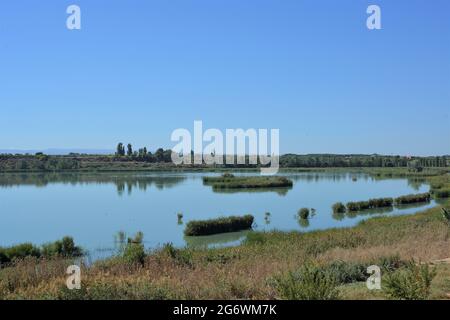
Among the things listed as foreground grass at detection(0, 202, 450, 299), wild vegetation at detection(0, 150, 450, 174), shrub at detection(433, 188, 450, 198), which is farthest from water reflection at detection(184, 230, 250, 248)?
wild vegetation at detection(0, 150, 450, 174)

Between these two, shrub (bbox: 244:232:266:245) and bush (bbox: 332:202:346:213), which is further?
bush (bbox: 332:202:346:213)

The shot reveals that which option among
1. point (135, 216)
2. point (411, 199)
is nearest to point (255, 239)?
point (135, 216)

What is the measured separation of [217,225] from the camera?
30484mm

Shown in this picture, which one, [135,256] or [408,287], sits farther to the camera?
[135,256]

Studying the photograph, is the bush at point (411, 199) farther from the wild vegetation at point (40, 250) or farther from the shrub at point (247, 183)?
the wild vegetation at point (40, 250)

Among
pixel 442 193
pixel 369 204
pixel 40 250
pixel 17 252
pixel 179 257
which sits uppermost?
pixel 179 257

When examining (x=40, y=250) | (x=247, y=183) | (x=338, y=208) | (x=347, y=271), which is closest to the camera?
(x=347, y=271)

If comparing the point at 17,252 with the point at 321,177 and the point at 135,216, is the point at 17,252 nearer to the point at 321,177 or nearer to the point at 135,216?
the point at 135,216

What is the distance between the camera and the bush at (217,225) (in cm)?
2911

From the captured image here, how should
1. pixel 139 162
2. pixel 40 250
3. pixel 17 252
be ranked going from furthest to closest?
pixel 139 162 < pixel 40 250 < pixel 17 252

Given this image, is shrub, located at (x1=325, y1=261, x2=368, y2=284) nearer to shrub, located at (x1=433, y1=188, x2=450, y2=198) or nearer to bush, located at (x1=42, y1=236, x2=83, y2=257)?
bush, located at (x1=42, y1=236, x2=83, y2=257)

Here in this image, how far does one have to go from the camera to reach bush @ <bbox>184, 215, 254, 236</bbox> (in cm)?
2911
